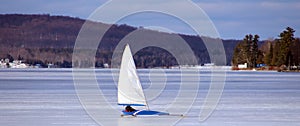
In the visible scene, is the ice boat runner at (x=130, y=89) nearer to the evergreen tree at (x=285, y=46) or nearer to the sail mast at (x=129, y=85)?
the sail mast at (x=129, y=85)

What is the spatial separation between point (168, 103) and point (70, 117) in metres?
7.40

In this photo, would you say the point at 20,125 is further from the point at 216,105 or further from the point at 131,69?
the point at 216,105

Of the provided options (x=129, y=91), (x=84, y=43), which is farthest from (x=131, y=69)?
(x=84, y=43)

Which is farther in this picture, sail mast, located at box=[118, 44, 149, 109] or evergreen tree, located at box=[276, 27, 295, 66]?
evergreen tree, located at box=[276, 27, 295, 66]

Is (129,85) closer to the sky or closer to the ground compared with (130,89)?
closer to the sky

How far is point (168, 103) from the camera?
31766mm

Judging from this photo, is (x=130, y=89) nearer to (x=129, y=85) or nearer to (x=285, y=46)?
(x=129, y=85)

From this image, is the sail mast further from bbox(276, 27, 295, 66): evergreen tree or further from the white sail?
bbox(276, 27, 295, 66): evergreen tree

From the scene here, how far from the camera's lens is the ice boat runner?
2611 centimetres

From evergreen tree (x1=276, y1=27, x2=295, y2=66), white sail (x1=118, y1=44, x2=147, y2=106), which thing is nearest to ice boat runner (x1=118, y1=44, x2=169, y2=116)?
white sail (x1=118, y1=44, x2=147, y2=106)

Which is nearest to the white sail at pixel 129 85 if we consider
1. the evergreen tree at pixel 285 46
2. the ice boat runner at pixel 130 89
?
the ice boat runner at pixel 130 89

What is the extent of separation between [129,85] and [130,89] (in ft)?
0.55

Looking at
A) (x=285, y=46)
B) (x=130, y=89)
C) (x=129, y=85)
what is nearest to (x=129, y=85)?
(x=129, y=85)

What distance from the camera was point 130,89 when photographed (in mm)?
26312
